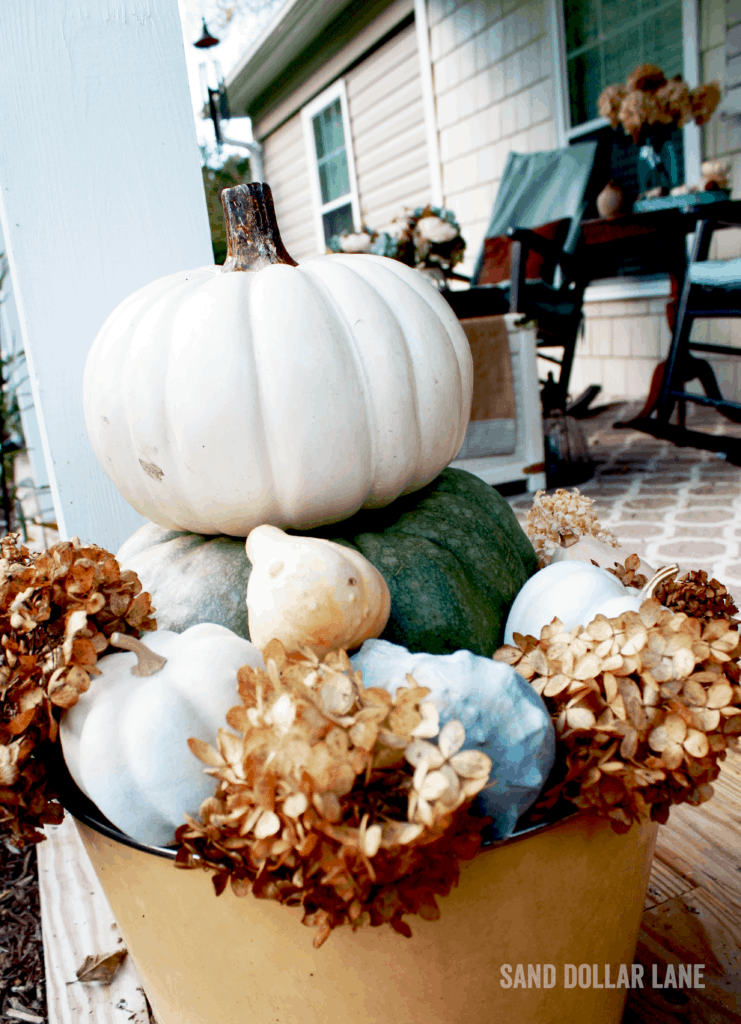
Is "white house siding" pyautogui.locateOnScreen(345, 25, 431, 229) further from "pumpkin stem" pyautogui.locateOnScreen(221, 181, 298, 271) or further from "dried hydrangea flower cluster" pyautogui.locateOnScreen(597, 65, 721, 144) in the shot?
"pumpkin stem" pyautogui.locateOnScreen(221, 181, 298, 271)

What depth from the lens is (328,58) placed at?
707cm

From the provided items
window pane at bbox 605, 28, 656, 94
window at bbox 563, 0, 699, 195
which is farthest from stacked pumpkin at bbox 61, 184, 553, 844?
window pane at bbox 605, 28, 656, 94

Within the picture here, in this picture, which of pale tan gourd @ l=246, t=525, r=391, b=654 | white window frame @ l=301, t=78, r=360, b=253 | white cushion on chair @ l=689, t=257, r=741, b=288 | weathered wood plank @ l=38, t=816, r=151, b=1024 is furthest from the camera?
white window frame @ l=301, t=78, r=360, b=253

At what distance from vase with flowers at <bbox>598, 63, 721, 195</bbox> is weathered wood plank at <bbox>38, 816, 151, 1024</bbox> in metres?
3.90

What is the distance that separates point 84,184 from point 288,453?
1.89ft

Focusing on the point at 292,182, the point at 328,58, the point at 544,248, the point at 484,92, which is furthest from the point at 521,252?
the point at 292,182

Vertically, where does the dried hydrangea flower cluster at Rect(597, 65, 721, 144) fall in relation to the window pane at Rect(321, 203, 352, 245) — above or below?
below

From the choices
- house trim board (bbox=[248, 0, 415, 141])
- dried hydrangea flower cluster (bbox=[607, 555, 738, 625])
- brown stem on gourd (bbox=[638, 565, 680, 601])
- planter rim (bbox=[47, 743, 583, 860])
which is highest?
house trim board (bbox=[248, 0, 415, 141])

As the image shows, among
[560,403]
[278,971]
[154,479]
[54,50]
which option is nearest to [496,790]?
[278,971]

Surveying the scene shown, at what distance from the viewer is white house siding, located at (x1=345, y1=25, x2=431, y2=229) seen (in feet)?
19.9

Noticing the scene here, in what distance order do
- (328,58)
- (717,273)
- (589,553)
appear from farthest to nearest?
A: (328,58), (717,273), (589,553)

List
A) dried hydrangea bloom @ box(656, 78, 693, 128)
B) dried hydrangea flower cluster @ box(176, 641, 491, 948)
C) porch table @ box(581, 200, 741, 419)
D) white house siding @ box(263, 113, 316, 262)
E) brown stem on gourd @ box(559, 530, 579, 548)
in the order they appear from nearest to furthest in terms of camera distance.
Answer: dried hydrangea flower cluster @ box(176, 641, 491, 948)
brown stem on gourd @ box(559, 530, 579, 548)
porch table @ box(581, 200, 741, 419)
dried hydrangea bloom @ box(656, 78, 693, 128)
white house siding @ box(263, 113, 316, 262)

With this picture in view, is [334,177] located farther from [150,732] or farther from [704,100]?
[150,732]

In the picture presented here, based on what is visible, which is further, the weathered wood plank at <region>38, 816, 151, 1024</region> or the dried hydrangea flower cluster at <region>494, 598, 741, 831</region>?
the weathered wood plank at <region>38, 816, 151, 1024</region>
